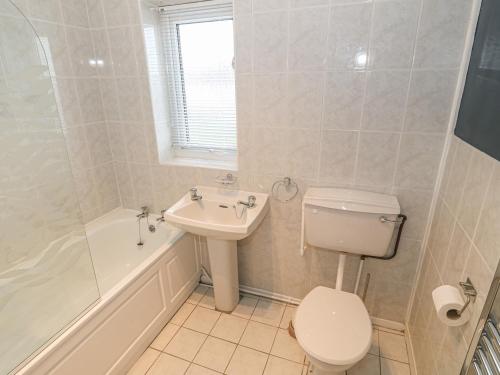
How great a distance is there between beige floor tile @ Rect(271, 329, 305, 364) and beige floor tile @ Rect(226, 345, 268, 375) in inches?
3.4

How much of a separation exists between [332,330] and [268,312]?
0.76m

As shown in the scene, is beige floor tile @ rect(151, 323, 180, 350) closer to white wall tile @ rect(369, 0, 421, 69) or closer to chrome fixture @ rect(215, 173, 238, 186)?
chrome fixture @ rect(215, 173, 238, 186)

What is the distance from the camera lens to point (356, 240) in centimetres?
153

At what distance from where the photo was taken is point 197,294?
7.20 feet

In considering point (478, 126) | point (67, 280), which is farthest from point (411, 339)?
point (67, 280)

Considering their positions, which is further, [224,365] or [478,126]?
[224,365]

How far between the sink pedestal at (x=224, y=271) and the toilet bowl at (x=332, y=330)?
599 millimetres

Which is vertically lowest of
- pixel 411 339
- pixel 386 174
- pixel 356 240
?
pixel 411 339

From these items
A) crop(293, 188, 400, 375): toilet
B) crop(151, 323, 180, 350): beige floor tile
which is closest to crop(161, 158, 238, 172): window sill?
crop(293, 188, 400, 375): toilet

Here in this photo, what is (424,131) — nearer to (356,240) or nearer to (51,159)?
(356,240)

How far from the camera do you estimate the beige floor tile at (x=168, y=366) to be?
1.61 meters

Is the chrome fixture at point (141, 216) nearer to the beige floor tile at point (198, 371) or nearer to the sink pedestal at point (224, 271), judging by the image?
the sink pedestal at point (224, 271)

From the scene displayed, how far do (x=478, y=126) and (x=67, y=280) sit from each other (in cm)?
204

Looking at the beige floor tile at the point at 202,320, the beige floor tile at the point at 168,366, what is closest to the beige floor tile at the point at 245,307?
the beige floor tile at the point at 202,320
